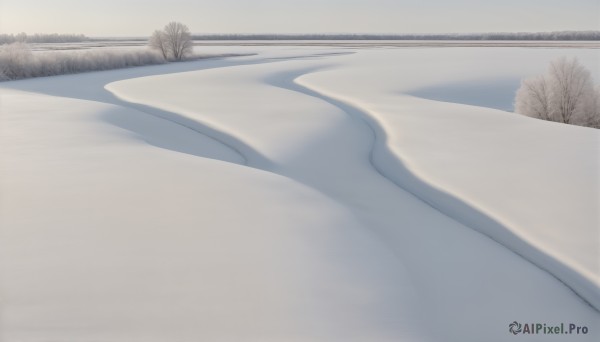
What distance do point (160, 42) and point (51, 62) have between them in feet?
64.5

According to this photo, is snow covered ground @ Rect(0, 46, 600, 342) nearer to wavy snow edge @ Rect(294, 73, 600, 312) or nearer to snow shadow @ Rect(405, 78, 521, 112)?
wavy snow edge @ Rect(294, 73, 600, 312)

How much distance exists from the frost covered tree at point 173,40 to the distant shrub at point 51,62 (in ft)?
29.8

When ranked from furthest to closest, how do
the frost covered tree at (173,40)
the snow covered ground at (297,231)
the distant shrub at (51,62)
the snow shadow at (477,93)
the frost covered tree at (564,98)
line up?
the frost covered tree at (173,40)
the distant shrub at (51,62)
the snow shadow at (477,93)
the frost covered tree at (564,98)
the snow covered ground at (297,231)

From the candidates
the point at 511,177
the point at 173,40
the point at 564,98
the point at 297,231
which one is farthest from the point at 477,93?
the point at 173,40

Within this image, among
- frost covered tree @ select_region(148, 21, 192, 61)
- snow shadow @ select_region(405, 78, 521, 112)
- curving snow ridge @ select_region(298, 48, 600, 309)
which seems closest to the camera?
curving snow ridge @ select_region(298, 48, 600, 309)

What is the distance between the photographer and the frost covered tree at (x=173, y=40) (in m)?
54.6

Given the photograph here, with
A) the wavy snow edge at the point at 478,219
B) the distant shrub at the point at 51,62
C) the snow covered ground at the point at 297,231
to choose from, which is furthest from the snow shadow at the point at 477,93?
the distant shrub at the point at 51,62

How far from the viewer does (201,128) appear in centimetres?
1634

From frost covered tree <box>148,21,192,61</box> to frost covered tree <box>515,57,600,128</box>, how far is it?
41.2 metres

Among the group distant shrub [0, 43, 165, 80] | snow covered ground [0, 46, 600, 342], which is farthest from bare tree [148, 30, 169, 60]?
snow covered ground [0, 46, 600, 342]

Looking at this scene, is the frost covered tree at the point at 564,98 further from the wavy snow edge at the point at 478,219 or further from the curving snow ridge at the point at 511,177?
the wavy snow edge at the point at 478,219

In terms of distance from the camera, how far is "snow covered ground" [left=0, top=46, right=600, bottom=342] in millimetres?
5453

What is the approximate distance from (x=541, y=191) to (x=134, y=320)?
7.15 metres

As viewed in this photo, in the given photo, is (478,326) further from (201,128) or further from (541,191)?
(201,128)
